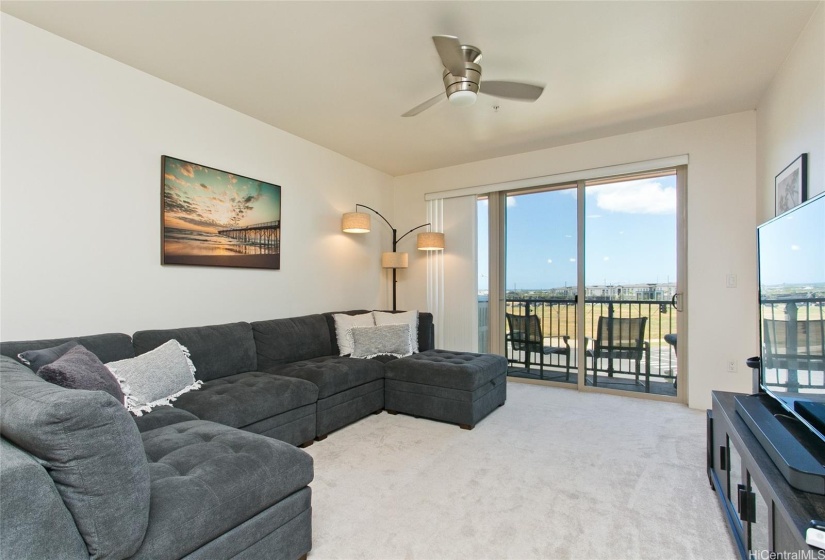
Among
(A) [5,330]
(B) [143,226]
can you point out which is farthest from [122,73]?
(A) [5,330]

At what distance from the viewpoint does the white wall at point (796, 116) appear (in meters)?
2.16

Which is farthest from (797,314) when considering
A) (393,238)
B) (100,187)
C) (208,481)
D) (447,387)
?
(393,238)

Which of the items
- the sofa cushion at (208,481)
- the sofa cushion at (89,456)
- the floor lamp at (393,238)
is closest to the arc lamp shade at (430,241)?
the floor lamp at (393,238)

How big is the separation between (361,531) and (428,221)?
395cm

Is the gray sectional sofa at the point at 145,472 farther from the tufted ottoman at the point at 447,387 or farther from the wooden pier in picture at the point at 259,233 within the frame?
the wooden pier in picture at the point at 259,233

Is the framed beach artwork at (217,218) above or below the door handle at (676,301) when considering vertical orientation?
above

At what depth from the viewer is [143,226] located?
9.32 feet

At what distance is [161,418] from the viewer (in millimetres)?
2029

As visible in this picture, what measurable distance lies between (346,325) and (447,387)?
124 cm

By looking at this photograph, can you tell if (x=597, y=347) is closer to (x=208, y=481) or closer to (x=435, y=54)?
(x=435, y=54)

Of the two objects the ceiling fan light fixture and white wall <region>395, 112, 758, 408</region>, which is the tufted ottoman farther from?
the ceiling fan light fixture

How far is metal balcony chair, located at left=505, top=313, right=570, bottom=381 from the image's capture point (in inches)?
182

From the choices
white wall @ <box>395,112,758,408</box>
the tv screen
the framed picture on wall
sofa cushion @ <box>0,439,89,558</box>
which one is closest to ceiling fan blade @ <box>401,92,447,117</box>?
the tv screen
